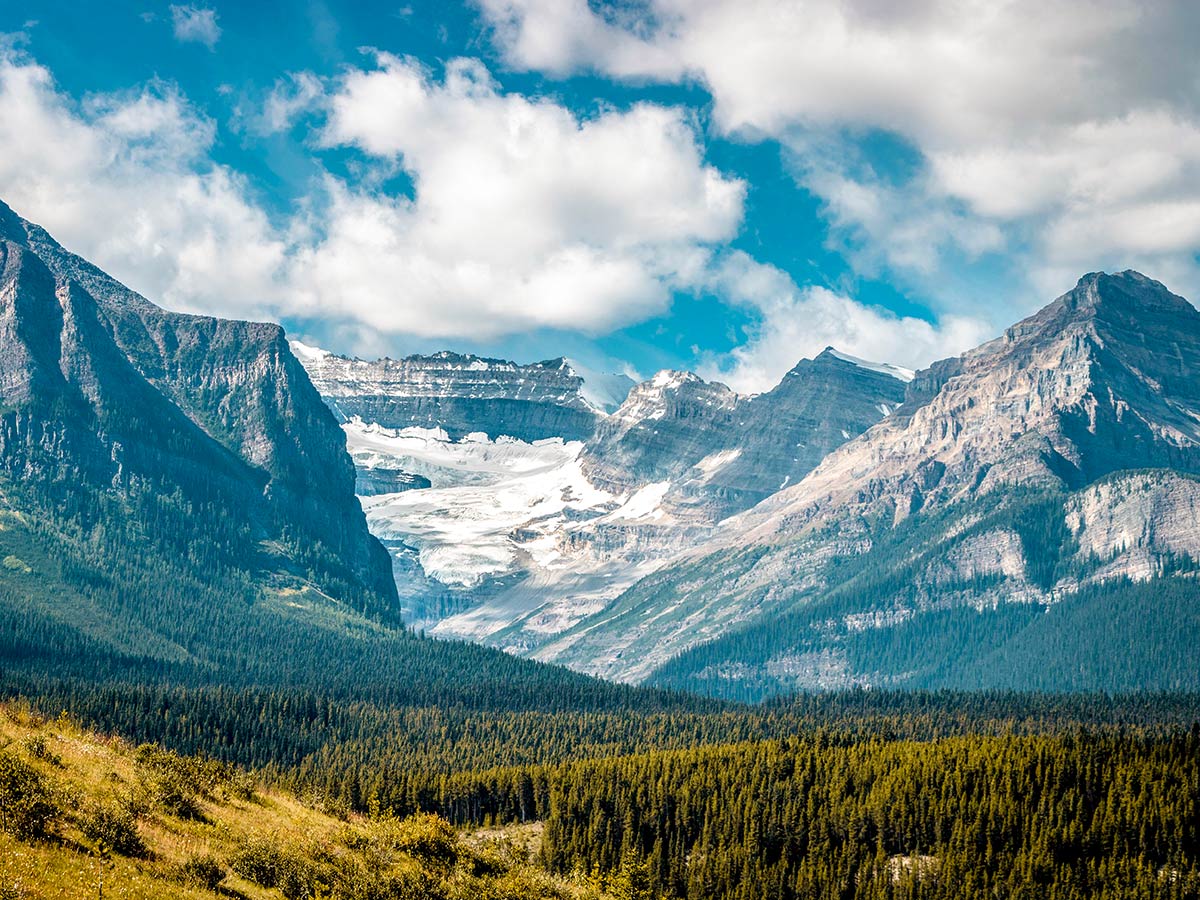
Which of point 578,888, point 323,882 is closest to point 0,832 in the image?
point 323,882

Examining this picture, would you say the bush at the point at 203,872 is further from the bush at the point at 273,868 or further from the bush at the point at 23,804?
the bush at the point at 23,804

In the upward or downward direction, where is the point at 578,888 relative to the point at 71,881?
downward

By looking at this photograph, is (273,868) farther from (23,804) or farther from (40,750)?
(23,804)

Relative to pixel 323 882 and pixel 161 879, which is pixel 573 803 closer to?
pixel 323 882

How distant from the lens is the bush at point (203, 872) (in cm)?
6925

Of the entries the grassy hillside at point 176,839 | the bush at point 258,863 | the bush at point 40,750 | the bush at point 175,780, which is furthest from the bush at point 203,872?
the bush at point 40,750

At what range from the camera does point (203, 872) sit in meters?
70.4

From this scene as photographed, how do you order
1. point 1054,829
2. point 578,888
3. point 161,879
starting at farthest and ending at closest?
point 1054,829
point 578,888
point 161,879

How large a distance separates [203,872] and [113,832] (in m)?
5.30

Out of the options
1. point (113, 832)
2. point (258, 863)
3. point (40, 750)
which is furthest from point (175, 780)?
point (113, 832)

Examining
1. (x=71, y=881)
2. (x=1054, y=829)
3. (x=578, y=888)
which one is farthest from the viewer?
(x=1054, y=829)

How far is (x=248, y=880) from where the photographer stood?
243 feet

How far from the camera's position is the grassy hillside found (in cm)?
6303

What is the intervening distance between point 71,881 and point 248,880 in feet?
49.3
